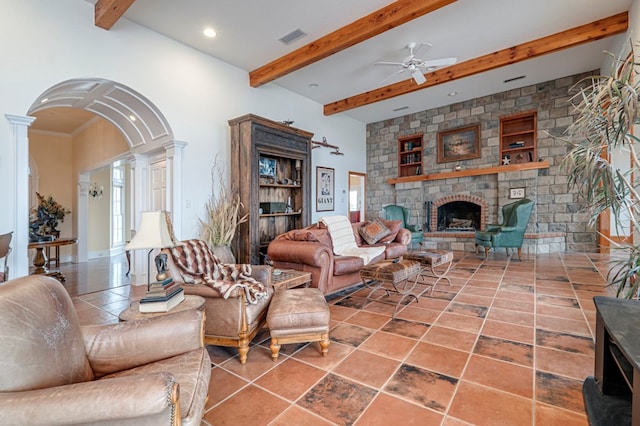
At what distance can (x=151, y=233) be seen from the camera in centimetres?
192

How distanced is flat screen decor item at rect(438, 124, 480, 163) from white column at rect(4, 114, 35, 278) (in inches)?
299

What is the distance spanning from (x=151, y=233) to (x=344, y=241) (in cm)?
289

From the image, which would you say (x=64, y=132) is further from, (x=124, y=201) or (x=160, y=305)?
(x=160, y=305)

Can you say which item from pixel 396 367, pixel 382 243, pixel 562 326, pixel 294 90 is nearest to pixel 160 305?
pixel 396 367

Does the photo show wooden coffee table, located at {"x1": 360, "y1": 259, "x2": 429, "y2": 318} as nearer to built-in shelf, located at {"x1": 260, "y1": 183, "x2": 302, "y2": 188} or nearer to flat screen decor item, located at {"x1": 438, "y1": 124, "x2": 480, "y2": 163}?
built-in shelf, located at {"x1": 260, "y1": 183, "x2": 302, "y2": 188}

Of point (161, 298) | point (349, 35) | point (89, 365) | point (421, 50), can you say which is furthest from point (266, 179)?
point (89, 365)

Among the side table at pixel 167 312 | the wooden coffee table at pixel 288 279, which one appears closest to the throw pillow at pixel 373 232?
the wooden coffee table at pixel 288 279

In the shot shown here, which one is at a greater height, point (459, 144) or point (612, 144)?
point (459, 144)

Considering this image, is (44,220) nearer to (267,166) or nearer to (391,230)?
(267,166)

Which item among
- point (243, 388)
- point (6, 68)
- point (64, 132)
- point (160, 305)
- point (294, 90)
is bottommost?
point (243, 388)

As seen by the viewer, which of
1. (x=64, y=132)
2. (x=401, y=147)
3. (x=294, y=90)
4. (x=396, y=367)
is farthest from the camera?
(x=401, y=147)

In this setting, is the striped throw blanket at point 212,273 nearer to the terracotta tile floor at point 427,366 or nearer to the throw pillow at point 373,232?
the terracotta tile floor at point 427,366

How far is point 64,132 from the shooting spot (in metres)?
7.25

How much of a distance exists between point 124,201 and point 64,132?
2180 mm
